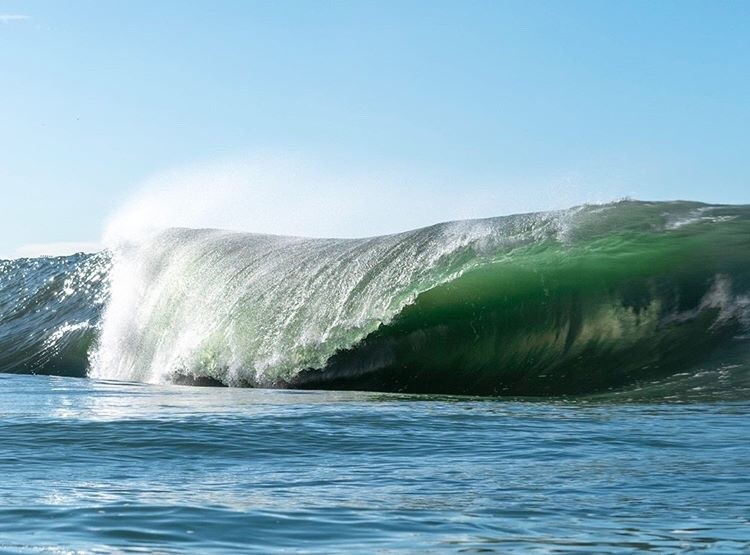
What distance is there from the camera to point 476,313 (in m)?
12.7

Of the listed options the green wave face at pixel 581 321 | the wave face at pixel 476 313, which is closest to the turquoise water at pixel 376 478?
the green wave face at pixel 581 321

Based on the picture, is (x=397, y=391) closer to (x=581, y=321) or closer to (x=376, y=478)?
(x=581, y=321)

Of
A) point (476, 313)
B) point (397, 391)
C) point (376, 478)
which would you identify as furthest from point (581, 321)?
point (376, 478)

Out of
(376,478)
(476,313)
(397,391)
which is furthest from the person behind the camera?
(476,313)

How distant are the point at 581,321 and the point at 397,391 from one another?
2.08 metres

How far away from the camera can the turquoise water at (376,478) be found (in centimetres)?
411

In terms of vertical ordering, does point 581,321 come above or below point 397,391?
above

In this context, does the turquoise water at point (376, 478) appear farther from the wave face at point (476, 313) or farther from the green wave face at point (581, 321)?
the wave face at point (476, 313)

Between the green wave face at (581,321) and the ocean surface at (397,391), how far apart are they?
28 mm

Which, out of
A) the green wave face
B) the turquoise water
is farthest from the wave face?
the turquoise water

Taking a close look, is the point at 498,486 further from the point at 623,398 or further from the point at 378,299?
the point at 378,299

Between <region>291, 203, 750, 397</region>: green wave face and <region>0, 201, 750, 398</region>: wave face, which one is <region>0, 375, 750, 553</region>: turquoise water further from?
<region>0, 201, 750, 398</region>: wave face

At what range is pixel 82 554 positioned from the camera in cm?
378

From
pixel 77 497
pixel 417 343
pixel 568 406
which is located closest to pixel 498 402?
pixel 568 406
